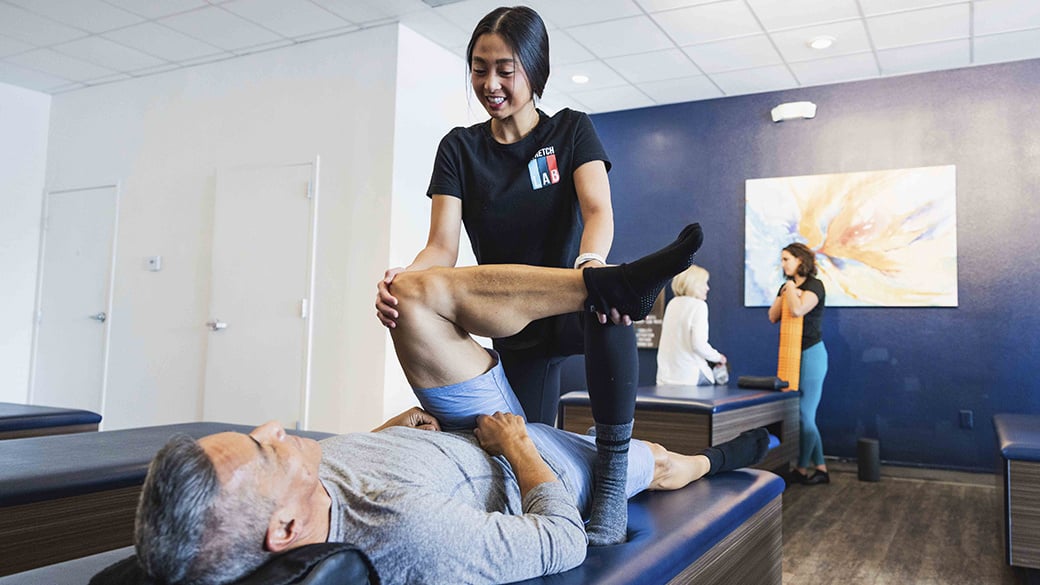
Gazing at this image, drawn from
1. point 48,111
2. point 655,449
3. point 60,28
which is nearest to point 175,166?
point 60,28

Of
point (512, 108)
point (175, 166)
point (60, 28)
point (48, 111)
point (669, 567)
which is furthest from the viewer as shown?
point (48, 111)

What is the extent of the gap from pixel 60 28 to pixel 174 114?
2.97 ft

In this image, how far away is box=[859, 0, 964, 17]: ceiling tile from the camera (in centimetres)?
418

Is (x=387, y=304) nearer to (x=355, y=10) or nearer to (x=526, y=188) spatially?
(x=526, y=188)

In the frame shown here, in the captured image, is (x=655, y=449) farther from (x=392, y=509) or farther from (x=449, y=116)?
(x=449, y=116)

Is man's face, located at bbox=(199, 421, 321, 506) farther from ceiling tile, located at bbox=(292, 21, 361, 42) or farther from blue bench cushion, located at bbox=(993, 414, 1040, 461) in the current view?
ceiling tile, located at bbox=(292, 21, 361, 42)

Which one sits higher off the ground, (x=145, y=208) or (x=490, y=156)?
(x=145, y=208)

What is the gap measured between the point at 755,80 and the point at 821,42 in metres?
0.79

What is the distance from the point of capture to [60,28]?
4.78 metres

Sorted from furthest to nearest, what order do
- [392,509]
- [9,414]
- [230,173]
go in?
1. [230,173]
2. [9,414]
3. [392,509]

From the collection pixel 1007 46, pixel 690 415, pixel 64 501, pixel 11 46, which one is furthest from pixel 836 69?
pixel 11 46

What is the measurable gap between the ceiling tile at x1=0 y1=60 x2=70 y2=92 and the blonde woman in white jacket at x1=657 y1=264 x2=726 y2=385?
5018 mm

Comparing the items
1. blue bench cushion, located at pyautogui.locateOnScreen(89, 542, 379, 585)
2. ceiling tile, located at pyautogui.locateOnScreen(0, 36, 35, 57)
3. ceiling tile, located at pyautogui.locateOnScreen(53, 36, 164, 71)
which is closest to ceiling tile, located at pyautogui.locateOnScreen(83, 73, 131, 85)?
ceiling tile, located at pyautogui.locateOnScreen(53, 36, 164, 71)

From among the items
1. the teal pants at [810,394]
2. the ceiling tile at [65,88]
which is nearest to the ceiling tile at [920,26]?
the teal pants at [810,394]
